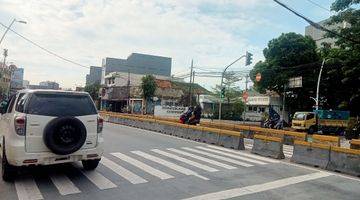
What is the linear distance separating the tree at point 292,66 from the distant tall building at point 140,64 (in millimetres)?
54862

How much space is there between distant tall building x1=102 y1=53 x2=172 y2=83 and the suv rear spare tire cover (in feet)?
311

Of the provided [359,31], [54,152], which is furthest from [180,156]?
[359,31]

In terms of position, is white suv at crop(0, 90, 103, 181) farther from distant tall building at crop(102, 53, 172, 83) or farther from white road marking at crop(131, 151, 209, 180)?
distant tall building at crop(102, 53, 172, 83)

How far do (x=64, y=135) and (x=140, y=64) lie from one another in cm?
10290

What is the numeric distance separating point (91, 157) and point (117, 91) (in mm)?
65904

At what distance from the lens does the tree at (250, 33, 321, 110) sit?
174 ft

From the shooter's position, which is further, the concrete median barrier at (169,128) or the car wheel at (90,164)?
the concrete median barrier at (169,128)

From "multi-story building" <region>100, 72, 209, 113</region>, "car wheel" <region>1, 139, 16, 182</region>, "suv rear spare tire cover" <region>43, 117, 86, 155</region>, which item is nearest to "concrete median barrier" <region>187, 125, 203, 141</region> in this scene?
"suv rear spare tire cover" <region>43, 117, 86, 155</region>

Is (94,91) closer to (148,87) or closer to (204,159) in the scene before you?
(148,87)

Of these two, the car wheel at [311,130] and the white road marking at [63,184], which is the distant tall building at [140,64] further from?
the white road marking at [63,184]

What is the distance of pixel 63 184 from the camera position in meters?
8.92

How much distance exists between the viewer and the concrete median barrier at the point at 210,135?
729 inches

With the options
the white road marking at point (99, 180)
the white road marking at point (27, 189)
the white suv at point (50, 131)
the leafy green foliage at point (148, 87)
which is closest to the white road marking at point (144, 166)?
the white road marking at point (99, 180)

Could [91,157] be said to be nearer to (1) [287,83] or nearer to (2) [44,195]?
(2) [44,195]
